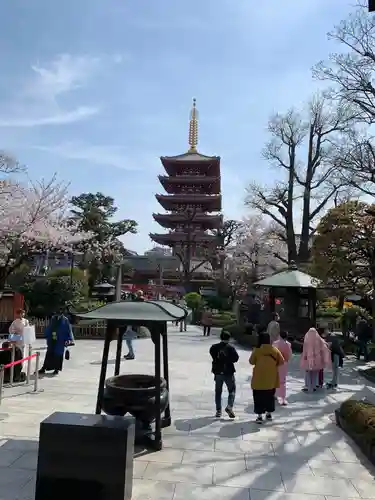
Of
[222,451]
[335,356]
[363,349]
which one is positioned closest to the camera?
[222,451]

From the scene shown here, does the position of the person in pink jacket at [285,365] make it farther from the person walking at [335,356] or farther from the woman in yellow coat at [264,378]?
the person walking at [335,356]

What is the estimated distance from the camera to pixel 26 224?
21.9 m

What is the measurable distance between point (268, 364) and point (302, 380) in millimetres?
4806

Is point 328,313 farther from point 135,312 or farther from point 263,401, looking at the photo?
point 135,312

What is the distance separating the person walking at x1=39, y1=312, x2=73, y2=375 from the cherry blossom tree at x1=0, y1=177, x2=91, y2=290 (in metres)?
9.43

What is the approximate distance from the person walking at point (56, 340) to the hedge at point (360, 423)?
638 centimetres

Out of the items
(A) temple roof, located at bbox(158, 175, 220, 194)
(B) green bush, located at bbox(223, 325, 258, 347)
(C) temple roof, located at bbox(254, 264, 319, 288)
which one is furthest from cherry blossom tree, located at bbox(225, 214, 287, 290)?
(C) temple roof, located at bbox(254, 264, 319, 288)

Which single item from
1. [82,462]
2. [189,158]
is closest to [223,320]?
[82,462]

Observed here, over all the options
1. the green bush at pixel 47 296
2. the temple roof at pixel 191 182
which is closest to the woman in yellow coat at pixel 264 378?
the green bush at pixel 47 296

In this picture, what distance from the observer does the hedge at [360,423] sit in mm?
5918

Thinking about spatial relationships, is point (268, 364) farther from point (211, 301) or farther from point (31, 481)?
point (211, 301)

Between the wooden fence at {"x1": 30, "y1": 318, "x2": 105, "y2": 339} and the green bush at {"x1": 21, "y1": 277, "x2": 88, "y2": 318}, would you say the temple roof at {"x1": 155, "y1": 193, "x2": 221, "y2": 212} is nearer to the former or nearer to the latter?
the green bush at {"x1": 21, "y1": 277, "x2": 88, "y2": 318}

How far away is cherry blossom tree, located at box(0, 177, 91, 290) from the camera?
20.7 metres

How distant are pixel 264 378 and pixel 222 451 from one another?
1.70m
